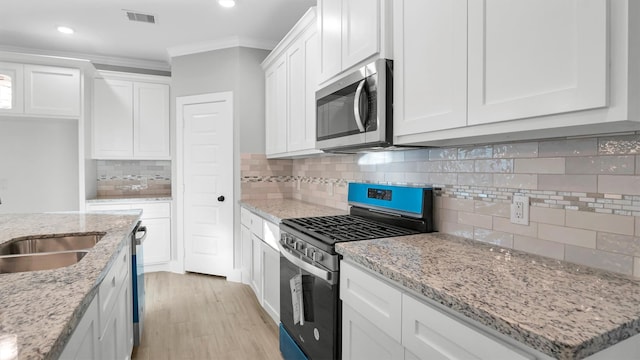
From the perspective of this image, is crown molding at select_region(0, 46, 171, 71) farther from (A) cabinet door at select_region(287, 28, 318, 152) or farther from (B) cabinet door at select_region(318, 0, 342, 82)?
(B) cabinet door at select_region(318, 0, 342, 82)

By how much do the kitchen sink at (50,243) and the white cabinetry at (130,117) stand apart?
2587 millimetres

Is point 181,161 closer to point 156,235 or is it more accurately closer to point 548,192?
point 156,235

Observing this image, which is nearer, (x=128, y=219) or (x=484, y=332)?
(x=484, y=332)

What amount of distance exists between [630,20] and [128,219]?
238cm

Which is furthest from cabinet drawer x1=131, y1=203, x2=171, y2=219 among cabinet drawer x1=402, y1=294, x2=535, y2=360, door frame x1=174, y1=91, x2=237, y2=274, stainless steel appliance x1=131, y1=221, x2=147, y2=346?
cabinet drawer x1=402, y1=294, x2=535, y2=360

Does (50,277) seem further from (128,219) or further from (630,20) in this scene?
(630,20)

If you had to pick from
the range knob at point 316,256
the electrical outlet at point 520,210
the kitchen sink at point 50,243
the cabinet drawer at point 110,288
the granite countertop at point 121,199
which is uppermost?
the electrical outlet at point 520,210

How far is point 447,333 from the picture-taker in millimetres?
932

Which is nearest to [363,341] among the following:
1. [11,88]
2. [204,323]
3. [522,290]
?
[522,290]

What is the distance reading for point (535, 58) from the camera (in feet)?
3.25

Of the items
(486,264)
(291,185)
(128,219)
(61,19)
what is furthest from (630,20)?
(61,19)

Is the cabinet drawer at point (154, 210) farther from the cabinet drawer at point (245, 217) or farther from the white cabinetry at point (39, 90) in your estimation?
the white cabinetry at point (39, 90)

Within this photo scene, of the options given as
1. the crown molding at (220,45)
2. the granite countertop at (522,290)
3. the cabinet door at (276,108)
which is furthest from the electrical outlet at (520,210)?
the crown molding at (220,45)

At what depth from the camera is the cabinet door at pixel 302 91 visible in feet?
8.32
